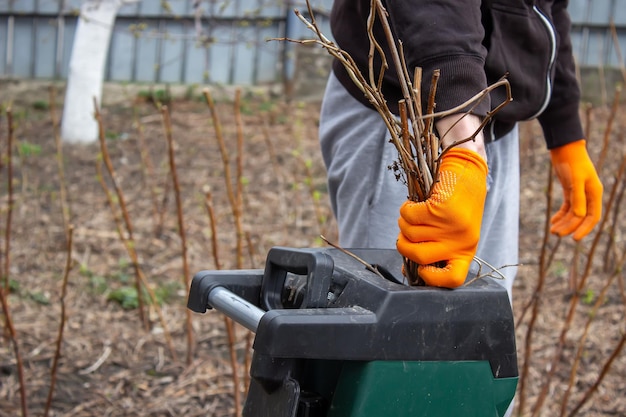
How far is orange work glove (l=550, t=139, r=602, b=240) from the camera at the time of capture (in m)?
2.06

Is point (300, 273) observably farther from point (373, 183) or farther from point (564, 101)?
point (564, 101)

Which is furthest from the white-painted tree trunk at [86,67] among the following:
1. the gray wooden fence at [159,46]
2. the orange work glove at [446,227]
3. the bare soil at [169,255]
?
the orange work glove at [446,227]

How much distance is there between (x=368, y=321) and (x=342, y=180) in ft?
2.41

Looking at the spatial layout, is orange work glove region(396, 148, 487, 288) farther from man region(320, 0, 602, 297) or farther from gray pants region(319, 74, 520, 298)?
gray pants region(319, 74, 520, 298)

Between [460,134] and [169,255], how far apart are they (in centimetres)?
295

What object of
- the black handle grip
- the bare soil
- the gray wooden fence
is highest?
the gray wooden fence

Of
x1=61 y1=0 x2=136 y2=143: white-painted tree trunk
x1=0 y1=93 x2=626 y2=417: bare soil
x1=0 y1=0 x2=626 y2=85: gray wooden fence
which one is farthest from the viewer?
x1=0 y1=0 x2=626 y2=85: gray wooden fence

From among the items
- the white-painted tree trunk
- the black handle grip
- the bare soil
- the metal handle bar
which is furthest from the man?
the white-painted tree trunk

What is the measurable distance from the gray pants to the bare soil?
0.38 metres

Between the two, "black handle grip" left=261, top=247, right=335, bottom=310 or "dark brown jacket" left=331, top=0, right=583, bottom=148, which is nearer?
"black handle grip" left=261, top=247, right=335, bottom=310

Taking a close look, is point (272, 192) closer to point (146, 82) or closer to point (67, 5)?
point (146, 82)

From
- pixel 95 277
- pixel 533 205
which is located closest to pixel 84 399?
pixel 95 277

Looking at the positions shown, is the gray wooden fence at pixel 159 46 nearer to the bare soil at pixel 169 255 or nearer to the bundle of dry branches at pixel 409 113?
the bare soil at pixel 169 255

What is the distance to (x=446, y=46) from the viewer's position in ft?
4.77
